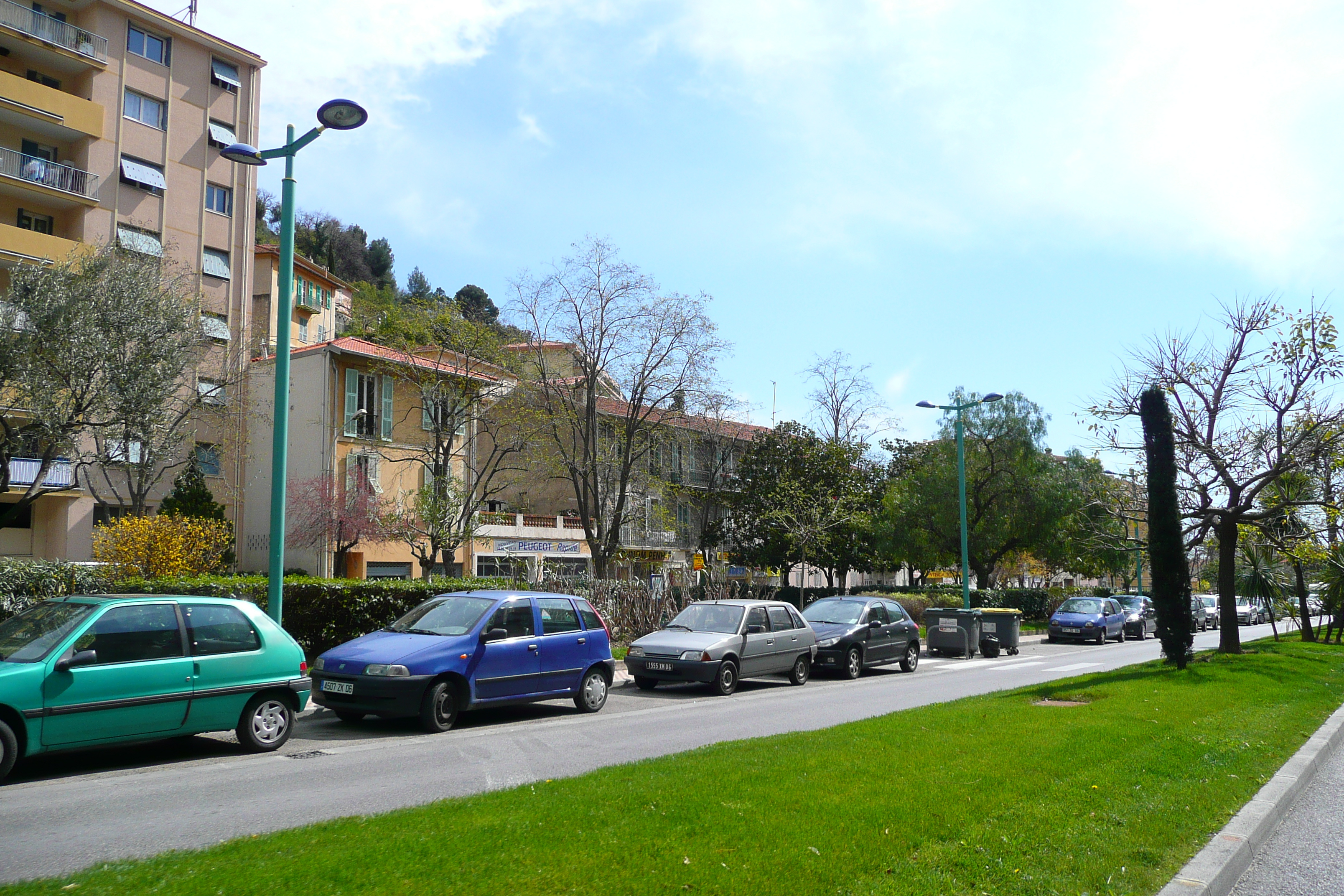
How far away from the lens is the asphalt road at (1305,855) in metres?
5.75

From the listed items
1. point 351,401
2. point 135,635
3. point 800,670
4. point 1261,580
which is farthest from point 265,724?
point 1261,580

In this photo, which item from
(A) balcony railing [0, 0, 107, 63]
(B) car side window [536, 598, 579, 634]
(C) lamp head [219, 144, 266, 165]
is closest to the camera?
(C) lamp head [219, 144, 266, 165]

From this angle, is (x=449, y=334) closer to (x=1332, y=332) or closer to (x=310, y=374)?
(x=310, y=374)

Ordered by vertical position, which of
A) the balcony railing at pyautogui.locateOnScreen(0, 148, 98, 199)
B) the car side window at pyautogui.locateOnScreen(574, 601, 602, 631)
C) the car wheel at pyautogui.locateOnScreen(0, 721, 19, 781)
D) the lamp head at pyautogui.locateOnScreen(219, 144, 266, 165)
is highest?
the balcony railing at pyautogui.locateOnScreen(0, 148, 98, 199)

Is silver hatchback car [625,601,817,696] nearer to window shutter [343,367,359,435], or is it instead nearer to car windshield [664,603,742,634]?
car windshield [664,603,742,634]

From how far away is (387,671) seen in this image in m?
11.1

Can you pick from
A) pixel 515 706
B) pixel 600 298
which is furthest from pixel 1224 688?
pixel 600 298

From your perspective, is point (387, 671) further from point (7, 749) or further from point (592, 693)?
point (7, 749)

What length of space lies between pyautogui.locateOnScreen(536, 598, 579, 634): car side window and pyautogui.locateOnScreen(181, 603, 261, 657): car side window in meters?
4.00

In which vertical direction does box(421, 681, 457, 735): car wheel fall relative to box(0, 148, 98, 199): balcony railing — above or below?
below

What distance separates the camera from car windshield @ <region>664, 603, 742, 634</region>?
16.7 m

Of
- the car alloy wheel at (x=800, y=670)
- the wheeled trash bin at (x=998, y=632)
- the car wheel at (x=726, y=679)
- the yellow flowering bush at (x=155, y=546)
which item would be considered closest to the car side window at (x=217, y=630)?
the car wheel at (x=726, y=679)

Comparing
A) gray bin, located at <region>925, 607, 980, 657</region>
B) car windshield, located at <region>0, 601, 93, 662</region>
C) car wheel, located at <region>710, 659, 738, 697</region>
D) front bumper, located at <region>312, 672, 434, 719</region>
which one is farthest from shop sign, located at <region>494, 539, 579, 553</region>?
car windshield, located at <region>0, 601, 93, 662</region>

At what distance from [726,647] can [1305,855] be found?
10041 millimetres
